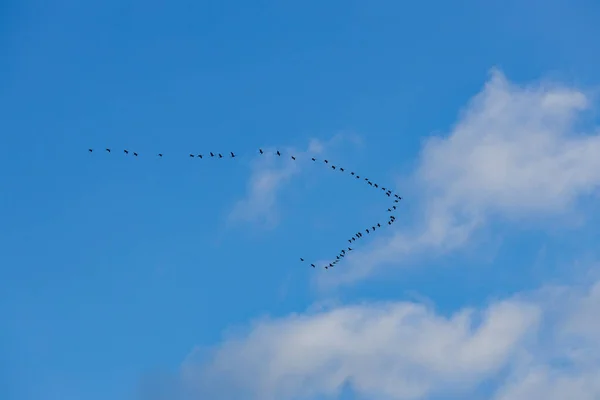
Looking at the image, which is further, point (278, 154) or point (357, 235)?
point (357, 235)

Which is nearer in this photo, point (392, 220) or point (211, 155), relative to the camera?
point (211, 155)

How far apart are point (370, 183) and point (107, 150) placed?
106653 millimetres

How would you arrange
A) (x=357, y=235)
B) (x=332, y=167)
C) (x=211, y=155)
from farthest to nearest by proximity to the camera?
(x=357, y=235) < (x=332, y=167) < (x=211, y=155)

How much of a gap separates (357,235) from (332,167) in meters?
36.1

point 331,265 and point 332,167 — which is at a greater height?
point 332,167

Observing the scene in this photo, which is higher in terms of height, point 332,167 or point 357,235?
point 332,167

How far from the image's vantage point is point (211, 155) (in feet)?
451

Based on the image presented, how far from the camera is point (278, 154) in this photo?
137625mm

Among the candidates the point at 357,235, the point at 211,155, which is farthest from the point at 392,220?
the point at 211,155

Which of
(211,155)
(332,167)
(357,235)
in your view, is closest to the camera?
(211,155)

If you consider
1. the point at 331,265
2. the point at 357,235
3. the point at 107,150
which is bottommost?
the point at 331,265

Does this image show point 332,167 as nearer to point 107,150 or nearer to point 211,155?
point 211,155

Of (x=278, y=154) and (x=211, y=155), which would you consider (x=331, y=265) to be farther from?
(x=211, y=155)

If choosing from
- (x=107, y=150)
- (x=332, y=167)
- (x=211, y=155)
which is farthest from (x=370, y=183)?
(x=107, y=150)
